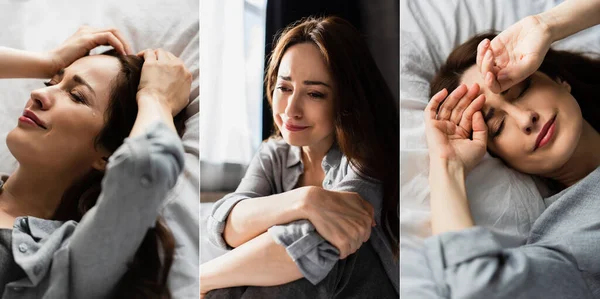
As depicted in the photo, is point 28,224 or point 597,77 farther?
point 597,77

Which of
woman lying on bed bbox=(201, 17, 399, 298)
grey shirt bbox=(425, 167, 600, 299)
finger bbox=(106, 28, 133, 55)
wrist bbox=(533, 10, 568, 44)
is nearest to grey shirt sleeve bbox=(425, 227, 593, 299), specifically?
grey shirt bbox=(425, 167, 600, 299)

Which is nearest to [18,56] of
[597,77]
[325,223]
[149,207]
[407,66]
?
[149,207]

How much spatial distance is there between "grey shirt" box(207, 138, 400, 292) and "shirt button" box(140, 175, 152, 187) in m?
0.19

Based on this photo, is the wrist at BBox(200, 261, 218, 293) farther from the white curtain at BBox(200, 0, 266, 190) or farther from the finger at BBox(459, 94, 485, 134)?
the finger at BBox(459, 94, 485, 134)

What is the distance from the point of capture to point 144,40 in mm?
1722

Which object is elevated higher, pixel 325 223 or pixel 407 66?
pixel 407 66

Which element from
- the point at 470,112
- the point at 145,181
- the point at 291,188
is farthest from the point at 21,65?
the point at 470,112

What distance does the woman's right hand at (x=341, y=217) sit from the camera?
1646 mm

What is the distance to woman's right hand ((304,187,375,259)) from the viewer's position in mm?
1646

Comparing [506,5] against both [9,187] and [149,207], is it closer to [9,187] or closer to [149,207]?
[149,207]

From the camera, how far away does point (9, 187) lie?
167cm

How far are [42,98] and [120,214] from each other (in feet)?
1.25

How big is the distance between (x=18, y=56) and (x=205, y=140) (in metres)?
0.54

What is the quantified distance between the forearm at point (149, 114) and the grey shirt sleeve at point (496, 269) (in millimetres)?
777
